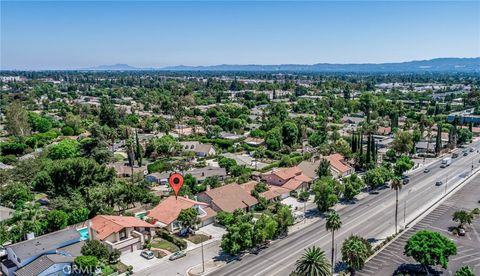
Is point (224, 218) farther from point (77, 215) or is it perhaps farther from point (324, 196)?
point (77, 215)

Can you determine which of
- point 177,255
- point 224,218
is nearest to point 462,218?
point 224,218

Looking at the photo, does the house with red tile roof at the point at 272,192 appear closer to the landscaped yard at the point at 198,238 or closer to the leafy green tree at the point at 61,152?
the landscaped yard at the point at 198,238

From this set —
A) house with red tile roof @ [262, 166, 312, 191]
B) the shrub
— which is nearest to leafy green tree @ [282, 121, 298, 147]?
house with red tile roof @ [262, 166, 312, 191]

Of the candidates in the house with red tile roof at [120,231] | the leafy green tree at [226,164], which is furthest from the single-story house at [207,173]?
the house with red tile roof at [120,231]

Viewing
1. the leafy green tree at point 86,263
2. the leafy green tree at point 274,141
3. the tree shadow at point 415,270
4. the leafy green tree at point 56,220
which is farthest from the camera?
the leafy green tree at point 274,141

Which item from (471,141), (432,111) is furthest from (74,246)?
(432,111)

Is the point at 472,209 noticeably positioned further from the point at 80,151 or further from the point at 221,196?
the point at 80,151

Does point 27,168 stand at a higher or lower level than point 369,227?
higher

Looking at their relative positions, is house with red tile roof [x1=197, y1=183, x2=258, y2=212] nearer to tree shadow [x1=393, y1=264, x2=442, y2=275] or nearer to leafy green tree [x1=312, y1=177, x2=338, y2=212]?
leafy green tree [x1=312, y1=177, x2=338, y2=212]
